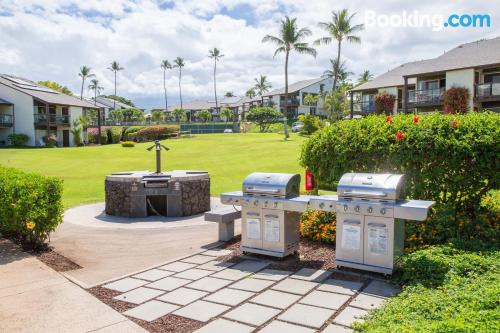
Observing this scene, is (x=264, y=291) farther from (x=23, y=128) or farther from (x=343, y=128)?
(x=23, y=128)

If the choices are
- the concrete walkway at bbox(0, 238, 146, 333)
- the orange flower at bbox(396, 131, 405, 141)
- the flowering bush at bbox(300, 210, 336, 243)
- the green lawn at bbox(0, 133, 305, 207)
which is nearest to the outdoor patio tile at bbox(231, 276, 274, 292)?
the concrete walkway at bbox(0, 238, 146, 333)

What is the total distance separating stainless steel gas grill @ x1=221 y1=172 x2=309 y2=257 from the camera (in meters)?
7.20

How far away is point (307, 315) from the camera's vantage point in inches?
197

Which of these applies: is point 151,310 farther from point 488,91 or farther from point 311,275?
point 488,91

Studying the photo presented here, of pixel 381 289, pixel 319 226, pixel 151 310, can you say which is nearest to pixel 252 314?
pixel 151 310

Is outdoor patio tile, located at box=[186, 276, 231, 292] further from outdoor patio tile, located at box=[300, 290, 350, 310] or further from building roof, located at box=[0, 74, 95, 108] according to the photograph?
building roof, located at box=[0, 74, 95, 108]

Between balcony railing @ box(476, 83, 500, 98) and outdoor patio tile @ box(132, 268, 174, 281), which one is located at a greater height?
balcony railing @ box(476, 83, 500, 98)

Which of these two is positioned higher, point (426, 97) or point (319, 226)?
point (426, 97)

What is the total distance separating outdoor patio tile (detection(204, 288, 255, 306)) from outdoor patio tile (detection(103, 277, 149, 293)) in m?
1.20

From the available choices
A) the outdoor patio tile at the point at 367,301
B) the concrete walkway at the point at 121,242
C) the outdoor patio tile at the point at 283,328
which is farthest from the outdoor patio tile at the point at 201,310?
the concrete walkway at the point at 121,242

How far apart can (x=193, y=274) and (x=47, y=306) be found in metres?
2.08

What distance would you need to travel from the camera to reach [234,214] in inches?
346

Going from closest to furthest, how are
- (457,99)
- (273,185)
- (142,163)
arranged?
1. (273,185)
2. (142,163)
3. (457,99)

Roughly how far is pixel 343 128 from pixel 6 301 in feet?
22.2
